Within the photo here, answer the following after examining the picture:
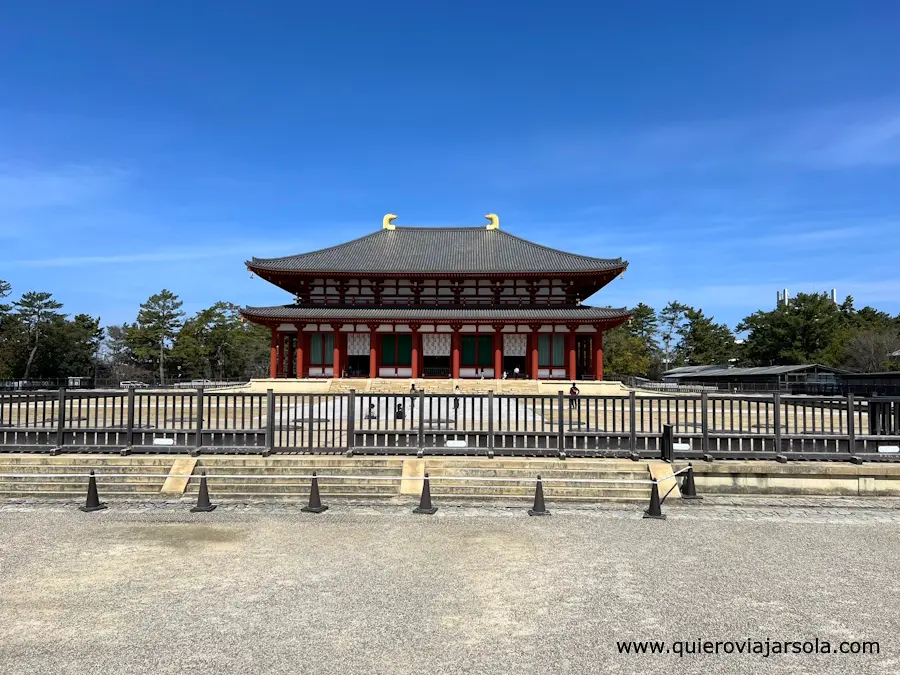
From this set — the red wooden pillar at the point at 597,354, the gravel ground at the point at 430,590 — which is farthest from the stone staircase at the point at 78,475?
the red wooden pillar at the point at 597,354

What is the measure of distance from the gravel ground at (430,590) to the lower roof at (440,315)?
86.8 ft

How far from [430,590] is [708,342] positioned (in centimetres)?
8801

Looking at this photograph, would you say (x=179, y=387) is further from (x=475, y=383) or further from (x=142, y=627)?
(x=142, y=627)

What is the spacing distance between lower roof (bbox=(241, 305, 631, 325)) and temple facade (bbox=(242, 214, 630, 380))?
67 millimetres

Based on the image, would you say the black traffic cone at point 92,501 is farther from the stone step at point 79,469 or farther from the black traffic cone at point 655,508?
the black traffic cone at point 655,508

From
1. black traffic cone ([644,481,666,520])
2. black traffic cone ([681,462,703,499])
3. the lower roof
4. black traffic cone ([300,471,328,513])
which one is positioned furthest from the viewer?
the lower roof

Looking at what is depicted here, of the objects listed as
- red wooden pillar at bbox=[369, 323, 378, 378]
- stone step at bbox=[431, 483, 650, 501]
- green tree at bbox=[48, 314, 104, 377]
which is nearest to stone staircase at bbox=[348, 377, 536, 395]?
red wooden pillar at bbox=[369, 323, 378, 378]

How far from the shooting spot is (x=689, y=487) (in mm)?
8680

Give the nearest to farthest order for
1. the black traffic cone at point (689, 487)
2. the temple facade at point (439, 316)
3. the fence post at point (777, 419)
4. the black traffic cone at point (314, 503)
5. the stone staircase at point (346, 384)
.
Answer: the black traffic cone at point (314, 503)
the black traffic cone at point (689, 487)
the fence post at point (777, 419)
the stone staircase at point (346, 384)
the temple facade at point (439, 316)

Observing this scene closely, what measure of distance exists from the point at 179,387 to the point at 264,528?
29.3 meters

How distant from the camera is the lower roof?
3394 centimetres

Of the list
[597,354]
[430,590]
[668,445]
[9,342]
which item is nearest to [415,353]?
[597,354]

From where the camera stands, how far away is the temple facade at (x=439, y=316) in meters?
34.9

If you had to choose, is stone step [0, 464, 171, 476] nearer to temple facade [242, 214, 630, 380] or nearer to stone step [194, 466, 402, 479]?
stone step [194, 466, 402, 479]
